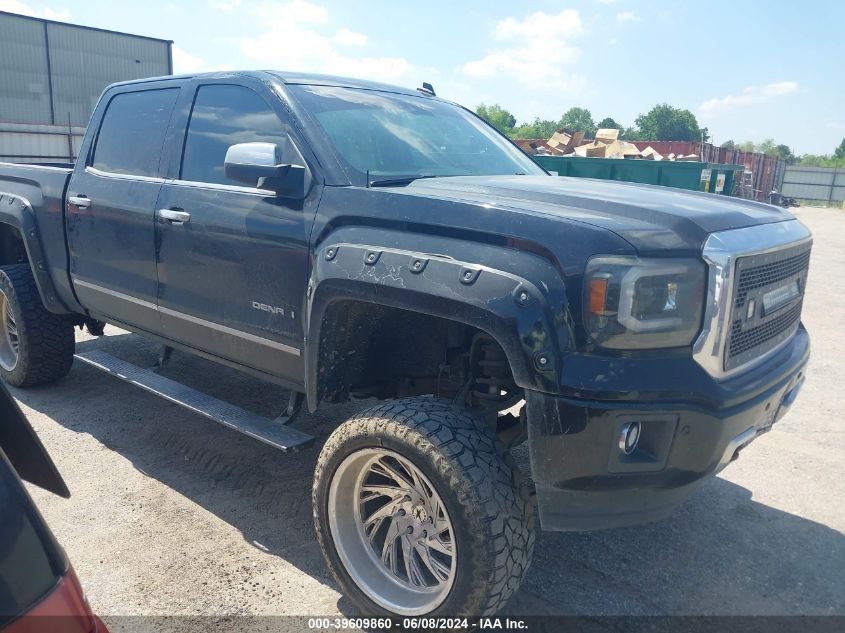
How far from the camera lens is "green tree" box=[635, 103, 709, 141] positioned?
333ft

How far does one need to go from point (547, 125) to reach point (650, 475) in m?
94.4

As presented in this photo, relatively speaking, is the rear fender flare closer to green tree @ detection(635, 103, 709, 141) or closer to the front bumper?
the front bumper

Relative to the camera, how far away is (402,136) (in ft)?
11.3

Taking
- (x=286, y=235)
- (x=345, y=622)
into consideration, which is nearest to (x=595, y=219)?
(x=286, y=235)

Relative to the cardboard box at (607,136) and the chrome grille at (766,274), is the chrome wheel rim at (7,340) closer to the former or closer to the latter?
the chrome grille at (766,274)

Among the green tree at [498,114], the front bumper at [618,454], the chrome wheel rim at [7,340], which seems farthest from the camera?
the green tree at [498,114]

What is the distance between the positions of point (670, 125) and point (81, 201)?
4309 inches

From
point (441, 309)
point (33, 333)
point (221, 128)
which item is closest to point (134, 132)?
point (221, 128)

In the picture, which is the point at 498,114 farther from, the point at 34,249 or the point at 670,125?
the point at 34,249

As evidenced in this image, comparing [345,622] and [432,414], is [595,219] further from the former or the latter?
[345,622]

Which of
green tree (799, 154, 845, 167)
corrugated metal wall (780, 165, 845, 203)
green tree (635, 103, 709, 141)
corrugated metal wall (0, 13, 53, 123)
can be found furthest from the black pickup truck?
green tree (635, 103, 709, 141)

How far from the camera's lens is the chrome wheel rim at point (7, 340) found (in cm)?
507

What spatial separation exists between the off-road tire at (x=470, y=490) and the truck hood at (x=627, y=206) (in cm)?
81

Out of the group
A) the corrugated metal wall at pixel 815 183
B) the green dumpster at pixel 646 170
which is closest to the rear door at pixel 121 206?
the green dumpster at pixel 646 170
